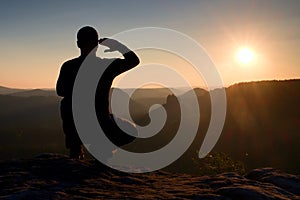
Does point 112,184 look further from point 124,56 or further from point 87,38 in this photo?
point 87,38

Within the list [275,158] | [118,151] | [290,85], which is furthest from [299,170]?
[118,151]

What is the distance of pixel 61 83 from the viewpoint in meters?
A: 7.19

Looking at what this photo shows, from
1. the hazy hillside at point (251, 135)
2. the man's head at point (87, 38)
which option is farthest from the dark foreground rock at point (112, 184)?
the hazy hillside at point (251, 135)

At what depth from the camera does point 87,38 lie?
699 cm

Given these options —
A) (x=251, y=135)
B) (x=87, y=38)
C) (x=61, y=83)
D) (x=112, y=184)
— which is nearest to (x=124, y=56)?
(x=87, y=38)

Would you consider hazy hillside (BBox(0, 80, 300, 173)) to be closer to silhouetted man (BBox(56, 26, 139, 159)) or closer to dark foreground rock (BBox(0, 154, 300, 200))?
dark foreground rock (BBox(0, 154, 300, 200))

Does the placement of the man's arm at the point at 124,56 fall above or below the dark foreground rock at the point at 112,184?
above

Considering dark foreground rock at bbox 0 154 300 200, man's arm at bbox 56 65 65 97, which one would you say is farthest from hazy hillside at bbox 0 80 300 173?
man's arm at bbox 56 65 65 97

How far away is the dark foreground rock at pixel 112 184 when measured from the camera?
4.97 meters

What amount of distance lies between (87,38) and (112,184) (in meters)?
2.88

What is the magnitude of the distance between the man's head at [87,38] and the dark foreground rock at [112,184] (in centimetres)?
221

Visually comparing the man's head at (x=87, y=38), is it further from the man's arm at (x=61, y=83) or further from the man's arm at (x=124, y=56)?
the man's arm at (x=61, y=83)

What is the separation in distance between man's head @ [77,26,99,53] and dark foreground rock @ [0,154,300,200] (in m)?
2.21

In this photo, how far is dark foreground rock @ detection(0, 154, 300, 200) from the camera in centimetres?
497
